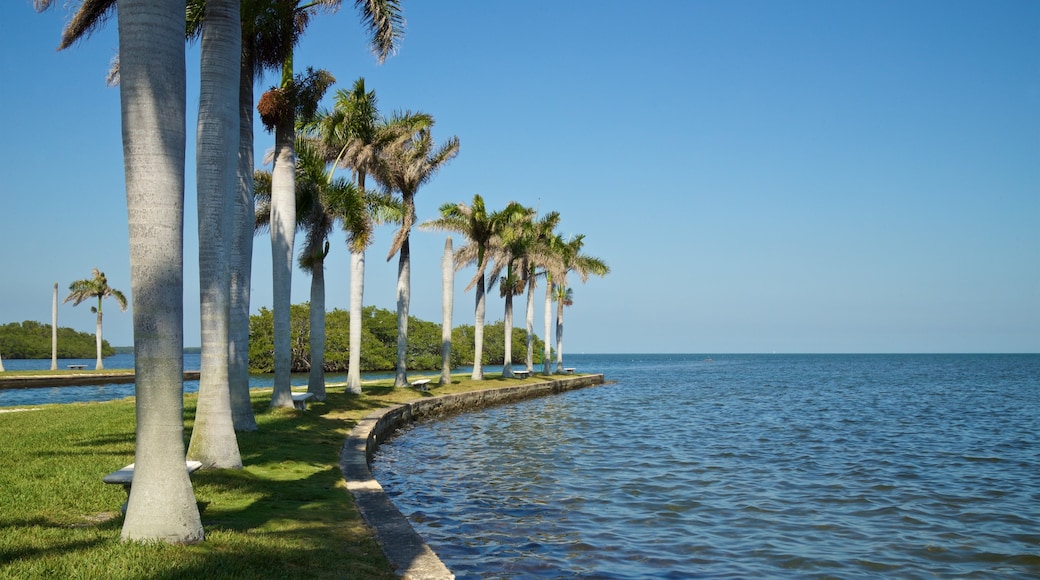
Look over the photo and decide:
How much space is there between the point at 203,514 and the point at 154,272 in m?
2.88

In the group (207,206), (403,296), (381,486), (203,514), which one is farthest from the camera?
(403,296)

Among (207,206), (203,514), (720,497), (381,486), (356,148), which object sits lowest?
(720,497)

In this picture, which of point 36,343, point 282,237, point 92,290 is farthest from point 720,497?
point 36,343

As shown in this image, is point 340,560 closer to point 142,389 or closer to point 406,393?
point 142,389

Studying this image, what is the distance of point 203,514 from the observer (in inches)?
314

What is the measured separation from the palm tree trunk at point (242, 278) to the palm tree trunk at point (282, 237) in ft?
9.68

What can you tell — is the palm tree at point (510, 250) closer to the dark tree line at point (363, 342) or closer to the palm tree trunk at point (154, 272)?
the dark tree line at point (363, 342)

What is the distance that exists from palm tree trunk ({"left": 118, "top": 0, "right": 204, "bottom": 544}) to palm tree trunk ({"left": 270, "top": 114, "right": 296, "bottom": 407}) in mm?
11463

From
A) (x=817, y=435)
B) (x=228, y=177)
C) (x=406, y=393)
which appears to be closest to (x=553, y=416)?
(x=406, y=393)

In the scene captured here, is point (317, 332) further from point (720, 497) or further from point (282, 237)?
point (720, 497)

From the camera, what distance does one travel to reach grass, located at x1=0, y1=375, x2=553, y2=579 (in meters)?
5.81

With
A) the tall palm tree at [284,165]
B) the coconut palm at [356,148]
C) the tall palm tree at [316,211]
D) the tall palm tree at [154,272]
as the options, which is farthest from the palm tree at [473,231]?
the tall palm tree at [154,272]

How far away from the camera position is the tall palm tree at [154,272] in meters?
6.52

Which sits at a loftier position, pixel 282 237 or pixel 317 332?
pixel 282 237
